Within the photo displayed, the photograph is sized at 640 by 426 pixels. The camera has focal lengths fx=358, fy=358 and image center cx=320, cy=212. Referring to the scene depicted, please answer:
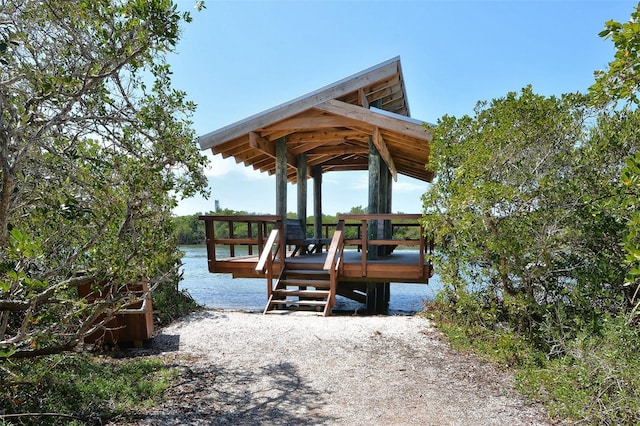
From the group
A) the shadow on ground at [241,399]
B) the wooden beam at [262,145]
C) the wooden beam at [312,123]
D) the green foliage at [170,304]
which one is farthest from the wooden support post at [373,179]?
the shadow on ground at [241,399]

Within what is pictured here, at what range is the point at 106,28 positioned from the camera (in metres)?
2.59

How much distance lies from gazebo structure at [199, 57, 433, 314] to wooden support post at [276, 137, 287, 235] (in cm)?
2

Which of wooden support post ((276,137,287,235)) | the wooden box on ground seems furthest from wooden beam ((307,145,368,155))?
the wooden box on ground

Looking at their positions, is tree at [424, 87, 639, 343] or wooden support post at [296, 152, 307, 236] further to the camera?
wooden support post at [296, 152, 307, 236]

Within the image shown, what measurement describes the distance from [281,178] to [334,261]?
9.09 feet

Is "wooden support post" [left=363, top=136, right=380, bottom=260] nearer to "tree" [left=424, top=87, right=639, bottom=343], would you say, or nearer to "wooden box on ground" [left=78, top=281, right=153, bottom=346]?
"tree" [left=424, top=87, right=639, bottom=343]

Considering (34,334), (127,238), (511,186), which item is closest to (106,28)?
(127,238)

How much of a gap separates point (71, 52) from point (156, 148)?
902 millimetres

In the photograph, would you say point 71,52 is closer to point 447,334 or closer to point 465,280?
point 465,280

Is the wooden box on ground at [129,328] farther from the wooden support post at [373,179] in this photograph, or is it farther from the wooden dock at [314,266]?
the wooden support post at [373,179]

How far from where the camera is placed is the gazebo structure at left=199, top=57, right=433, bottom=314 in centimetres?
658

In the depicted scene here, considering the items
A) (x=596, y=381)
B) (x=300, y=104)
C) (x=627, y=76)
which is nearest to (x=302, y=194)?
(x=300, y=104)

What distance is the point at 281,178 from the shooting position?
8258 mm

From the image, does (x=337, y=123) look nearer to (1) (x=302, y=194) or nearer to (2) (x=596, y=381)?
(1) (x=302, y=194)
